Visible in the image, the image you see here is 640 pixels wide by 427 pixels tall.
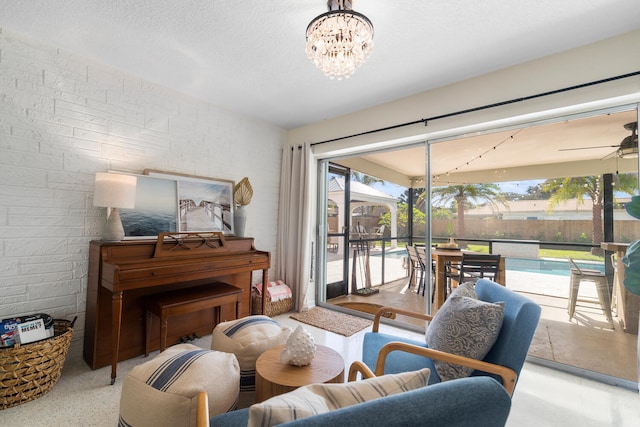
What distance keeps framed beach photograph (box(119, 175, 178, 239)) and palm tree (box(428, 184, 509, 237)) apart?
107 inches

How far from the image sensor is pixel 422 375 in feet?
2.45

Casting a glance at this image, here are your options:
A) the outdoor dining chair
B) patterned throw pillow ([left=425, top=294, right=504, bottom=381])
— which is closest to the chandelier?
patterned throw pillow ([left=425, top=294, right=504, bottom=381])

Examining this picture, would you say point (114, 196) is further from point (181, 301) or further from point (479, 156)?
point (479, 156)

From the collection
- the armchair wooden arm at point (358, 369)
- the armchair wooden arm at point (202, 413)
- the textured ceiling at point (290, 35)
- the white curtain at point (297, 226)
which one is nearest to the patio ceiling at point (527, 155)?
the textured ceiling at point (290, 35)

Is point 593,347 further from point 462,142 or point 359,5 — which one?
point 359,5

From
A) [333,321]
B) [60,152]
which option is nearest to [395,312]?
[333,321]

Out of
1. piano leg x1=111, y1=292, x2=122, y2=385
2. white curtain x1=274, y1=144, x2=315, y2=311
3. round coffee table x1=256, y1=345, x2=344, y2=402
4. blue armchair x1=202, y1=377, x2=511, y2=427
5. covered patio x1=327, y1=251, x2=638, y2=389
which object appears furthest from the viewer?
white curtain x1=274, y1=144, x2=315, y2=311

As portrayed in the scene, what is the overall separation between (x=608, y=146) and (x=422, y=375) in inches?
106

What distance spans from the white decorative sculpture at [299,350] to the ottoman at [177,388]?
1.01 feet

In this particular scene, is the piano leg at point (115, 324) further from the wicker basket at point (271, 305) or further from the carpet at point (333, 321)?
the carpet at point (333, 321)

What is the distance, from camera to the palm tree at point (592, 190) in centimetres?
220

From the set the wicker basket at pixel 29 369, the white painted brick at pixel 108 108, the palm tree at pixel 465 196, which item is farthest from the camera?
the palm tree at pixel 465 196

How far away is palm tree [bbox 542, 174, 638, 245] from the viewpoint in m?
2.20

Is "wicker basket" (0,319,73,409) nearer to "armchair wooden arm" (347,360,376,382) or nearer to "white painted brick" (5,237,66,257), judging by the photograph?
"white painted brick" (5,237,66,257)
